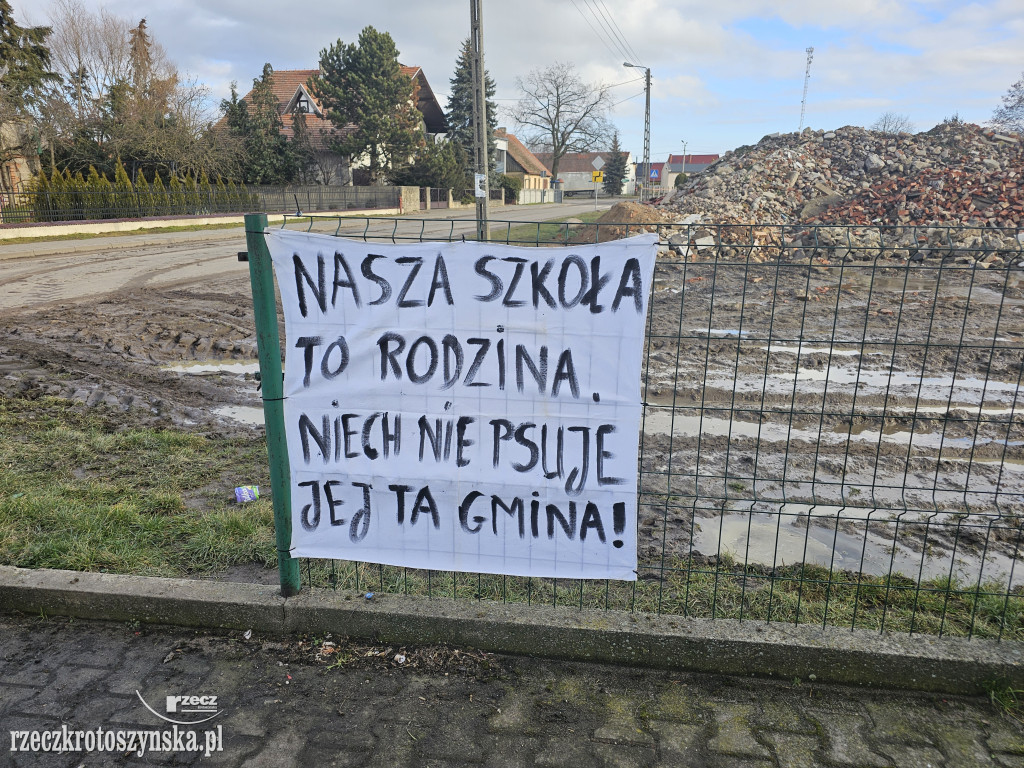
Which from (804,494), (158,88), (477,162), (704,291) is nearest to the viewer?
(804,494)

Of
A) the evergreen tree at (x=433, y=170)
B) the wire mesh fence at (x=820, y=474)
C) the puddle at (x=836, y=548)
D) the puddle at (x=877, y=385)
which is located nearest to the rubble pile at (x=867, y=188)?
the wire mesh fence at (x=820, y=474)

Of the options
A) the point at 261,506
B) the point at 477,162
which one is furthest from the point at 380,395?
the point at 477,162

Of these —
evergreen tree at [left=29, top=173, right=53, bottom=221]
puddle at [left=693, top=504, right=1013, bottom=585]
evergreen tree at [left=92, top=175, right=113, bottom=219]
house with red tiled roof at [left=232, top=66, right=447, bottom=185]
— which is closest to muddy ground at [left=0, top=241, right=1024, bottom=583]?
puddle at [left=693, top=504, right=1013, bottom=585]

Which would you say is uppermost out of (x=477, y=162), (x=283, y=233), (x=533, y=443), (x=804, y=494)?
(x=477, y=162)

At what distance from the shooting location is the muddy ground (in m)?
4.34

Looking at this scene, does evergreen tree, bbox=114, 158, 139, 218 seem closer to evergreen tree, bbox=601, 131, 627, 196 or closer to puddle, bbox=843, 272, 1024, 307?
puddle, bbox=843, 272, 1024, 307

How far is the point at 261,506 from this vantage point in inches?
184

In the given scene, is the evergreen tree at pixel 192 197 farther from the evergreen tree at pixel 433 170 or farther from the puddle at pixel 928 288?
the puddle at pixel 928 288

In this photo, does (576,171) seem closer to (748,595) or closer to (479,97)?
(479,97)

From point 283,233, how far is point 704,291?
1290 cm

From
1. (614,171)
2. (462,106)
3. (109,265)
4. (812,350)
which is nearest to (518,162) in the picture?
(614,171)

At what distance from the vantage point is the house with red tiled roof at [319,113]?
4700cm

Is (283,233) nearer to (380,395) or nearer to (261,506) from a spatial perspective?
(380,395)

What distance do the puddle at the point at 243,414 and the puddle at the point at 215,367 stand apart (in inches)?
59.4
